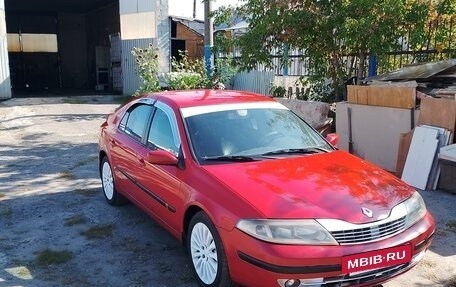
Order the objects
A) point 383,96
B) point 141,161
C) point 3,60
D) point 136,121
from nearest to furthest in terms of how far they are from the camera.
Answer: point 141,161, point 136,121, point 383,96, point 3,60

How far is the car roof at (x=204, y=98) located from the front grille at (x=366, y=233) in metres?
1.94

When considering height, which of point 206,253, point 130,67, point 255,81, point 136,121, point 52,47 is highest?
point 52,47

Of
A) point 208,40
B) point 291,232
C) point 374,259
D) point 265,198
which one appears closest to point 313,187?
point 265,198

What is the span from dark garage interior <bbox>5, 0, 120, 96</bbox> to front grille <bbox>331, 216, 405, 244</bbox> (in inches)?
854

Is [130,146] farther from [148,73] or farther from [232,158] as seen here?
[148,73]

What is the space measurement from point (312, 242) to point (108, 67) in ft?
66.9

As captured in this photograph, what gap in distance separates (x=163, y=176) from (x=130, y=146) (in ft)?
3.16

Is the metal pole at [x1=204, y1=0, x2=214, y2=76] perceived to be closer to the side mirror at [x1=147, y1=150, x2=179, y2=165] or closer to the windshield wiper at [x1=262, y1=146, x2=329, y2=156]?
the windshield wiper at [x1=262, y1=146, x2=329, y2=156]

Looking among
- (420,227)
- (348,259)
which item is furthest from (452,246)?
(348,259)

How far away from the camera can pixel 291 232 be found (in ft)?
9.72

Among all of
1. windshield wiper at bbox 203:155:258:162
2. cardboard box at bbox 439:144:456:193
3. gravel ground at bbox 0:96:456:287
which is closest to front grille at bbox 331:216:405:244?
gravel ground at bbox 0:96:456:287

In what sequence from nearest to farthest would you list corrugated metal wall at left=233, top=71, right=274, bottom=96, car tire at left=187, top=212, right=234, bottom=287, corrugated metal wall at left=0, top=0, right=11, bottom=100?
1. car tire at left=187, top=212, right=234, bottom=287
2. corrugated metal wall at left=233, top=71, right=274, bottom=96
3. corrugated metal wall at left=0, top=0, right=11, bottom=100

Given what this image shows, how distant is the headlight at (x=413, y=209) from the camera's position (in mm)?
3316

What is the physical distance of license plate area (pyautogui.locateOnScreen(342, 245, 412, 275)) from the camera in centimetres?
292
